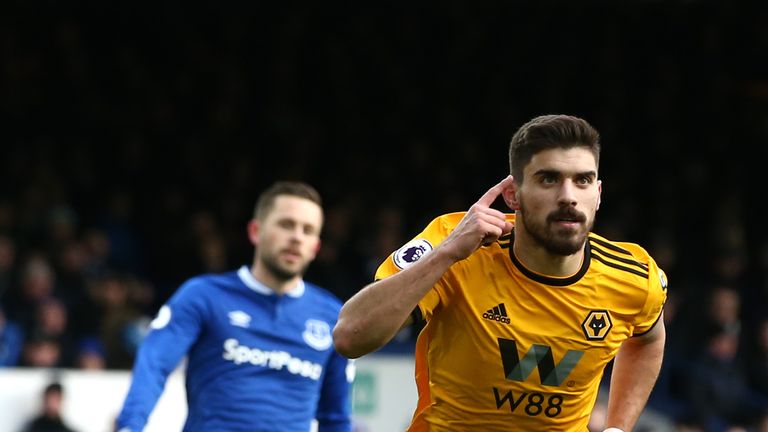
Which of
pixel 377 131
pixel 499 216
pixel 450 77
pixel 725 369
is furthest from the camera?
pixel 450 77

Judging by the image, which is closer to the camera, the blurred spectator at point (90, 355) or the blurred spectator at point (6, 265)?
the blurred spectator at point (90, 355)

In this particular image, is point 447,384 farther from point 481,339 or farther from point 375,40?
point 375,40

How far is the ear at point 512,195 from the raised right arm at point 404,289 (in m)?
0.21

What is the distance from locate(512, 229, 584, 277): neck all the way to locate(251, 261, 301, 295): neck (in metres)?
2.14

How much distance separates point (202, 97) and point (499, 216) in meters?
11.7

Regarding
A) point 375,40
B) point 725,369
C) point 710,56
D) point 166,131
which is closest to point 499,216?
point 725,369

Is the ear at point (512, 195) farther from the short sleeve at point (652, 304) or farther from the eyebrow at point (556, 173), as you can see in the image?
the short sleeve at point (652, 304)

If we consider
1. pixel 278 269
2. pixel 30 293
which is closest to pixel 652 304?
pixel 278 269

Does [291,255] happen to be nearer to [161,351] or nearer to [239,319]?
[239,319]

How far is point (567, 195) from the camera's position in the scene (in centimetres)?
401

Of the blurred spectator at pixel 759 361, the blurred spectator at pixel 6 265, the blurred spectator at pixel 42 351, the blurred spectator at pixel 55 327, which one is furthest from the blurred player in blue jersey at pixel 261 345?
the blurred spectator at pixel 759 361

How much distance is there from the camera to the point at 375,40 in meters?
17.1

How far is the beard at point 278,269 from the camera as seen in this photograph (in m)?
6.19

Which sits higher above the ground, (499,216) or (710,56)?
(710,56)
